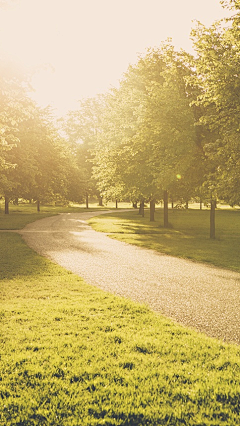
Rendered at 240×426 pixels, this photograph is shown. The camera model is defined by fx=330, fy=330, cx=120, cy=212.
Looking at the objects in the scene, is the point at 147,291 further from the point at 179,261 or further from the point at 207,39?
the point at 207,39

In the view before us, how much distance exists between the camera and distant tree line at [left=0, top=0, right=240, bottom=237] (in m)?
14.1

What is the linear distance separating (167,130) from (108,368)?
16155 mm

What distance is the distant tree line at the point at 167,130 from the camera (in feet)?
46.4

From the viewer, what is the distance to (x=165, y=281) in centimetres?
946

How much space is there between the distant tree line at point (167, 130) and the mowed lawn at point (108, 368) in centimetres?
864

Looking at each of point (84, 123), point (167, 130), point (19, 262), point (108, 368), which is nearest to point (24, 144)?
point (167, 130)

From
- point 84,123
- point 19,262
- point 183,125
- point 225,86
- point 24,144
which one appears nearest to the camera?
point 19,262

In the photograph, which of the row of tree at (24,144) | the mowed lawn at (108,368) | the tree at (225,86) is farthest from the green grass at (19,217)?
the mowed lawn at (108,368)

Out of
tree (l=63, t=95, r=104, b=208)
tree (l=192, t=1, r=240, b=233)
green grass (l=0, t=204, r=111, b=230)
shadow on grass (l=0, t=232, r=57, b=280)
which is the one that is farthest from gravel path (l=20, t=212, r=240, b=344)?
tree (l=63, t=95, r=104, b=208)

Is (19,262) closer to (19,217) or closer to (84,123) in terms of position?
(19,217)

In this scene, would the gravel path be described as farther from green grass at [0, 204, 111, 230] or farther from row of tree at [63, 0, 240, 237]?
A: green grass at [0, 204, 111, 230]

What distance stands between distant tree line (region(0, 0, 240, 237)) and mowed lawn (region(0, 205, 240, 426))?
8.64 meters

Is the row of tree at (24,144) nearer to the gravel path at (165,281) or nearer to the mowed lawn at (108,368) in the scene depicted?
the gravel path at (165,281)

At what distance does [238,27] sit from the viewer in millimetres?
13914
